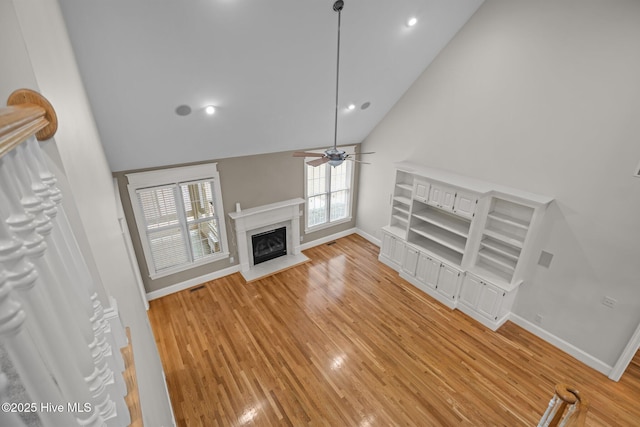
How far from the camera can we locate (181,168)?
532 cm

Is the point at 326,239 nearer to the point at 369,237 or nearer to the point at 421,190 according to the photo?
the point at 369,237

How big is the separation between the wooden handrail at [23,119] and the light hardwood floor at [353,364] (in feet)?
13.5

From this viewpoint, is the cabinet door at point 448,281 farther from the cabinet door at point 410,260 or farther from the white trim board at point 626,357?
the white trim board at point 626,357

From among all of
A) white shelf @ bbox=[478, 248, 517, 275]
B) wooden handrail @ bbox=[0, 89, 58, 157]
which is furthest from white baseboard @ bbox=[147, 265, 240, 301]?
wooden handrail @ bbox=[0, 89, 58, 157]

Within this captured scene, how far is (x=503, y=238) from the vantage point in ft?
15.9

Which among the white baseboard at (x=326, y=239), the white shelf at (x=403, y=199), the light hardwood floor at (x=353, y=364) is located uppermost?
the white shelf at (x=403, y=199)

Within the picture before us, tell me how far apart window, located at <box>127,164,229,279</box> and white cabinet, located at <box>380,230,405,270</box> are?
359cm

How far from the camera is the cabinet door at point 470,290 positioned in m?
5.19

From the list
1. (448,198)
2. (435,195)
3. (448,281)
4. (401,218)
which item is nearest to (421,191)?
(435,195)

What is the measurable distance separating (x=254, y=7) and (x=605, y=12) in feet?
13.9

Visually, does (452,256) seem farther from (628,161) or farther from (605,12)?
(605,12)

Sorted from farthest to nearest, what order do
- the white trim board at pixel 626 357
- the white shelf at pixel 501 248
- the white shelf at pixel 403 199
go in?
the white shelf at pixel 403 199 → the white shelf at pixel 501 248 → the white trim board at pixel 626 357

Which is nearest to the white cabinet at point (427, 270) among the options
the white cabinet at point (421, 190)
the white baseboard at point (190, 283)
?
the white cabinet at point (421, 190)

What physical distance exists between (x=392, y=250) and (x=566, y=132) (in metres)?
3.71
